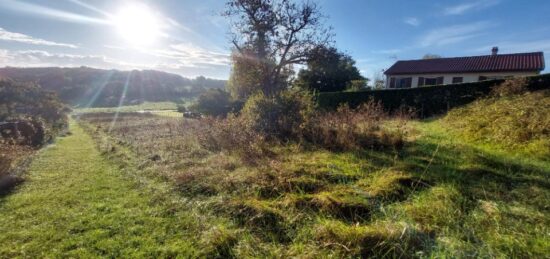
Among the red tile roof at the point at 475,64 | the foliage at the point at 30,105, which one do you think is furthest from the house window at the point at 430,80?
the foliage at the point at 30,105

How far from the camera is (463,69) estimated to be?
23.5 metres

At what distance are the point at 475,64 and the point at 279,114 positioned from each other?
22.3 m

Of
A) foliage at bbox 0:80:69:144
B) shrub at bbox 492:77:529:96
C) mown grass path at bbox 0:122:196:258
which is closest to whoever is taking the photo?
mown grass path at bbox 0:122:196:258

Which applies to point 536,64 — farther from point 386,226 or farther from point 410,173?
point 386,226

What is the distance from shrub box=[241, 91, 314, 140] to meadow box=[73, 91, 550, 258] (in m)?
2.02

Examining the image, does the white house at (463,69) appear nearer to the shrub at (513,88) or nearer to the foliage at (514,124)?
the shrub at (513,88)

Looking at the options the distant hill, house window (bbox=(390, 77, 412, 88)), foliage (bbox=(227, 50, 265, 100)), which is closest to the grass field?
foliage (bbox=(227, 50, 265, 100))

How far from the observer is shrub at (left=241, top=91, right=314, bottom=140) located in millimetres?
10070

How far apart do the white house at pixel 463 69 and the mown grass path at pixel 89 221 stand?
26.4 m

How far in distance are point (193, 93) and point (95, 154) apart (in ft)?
255

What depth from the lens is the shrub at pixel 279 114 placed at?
10.1m

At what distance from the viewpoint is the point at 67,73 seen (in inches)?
2815

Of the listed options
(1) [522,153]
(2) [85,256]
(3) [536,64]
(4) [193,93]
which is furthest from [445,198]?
(4) [193,93]

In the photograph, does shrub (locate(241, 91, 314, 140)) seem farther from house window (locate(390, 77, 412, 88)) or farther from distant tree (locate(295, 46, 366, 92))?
house window (locate(390, 77, 412, 88))
